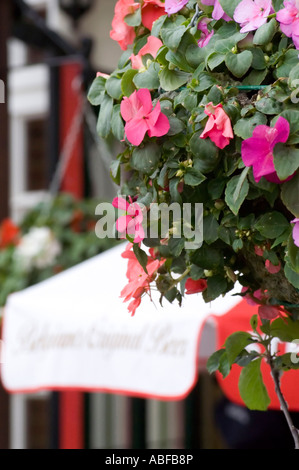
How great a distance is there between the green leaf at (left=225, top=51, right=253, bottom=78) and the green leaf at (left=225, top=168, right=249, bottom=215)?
12cm

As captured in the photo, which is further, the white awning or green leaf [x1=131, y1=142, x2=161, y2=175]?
the white awning

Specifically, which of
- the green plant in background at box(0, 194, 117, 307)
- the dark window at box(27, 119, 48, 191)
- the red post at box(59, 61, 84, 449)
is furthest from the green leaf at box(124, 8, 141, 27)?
the dark window at box(27, 119, 48, 191)

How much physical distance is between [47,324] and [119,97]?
1.53m

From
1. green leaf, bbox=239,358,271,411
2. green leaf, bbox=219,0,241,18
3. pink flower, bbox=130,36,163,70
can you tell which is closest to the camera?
green leaf, bbox=219,0,241,18

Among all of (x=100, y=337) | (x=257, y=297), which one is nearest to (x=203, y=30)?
(x=257, y=297)

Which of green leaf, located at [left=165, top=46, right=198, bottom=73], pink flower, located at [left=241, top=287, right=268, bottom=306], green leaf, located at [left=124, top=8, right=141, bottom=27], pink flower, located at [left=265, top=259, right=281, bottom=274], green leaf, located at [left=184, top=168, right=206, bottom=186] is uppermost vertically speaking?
green leaf, located at [left=124, top=8, right=141, bottom=27]

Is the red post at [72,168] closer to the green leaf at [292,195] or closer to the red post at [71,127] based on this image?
the red post at [71,127]

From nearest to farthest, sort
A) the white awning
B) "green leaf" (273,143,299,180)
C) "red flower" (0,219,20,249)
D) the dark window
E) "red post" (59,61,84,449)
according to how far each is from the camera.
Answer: "green leaf" (273,143,299,180) < the white awning < "red flower" (0,219,20,249) < "red post" (59,61,84,449) < the dark window

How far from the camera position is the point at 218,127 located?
2.69ft

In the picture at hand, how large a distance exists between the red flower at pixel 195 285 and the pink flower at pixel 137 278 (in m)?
0.05

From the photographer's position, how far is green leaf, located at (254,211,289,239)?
2.73ft

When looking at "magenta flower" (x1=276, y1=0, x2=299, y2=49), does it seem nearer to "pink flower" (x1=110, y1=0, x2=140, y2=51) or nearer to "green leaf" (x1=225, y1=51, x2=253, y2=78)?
"green leaf" (x1=225, y1=51, x2=253, y2=78)

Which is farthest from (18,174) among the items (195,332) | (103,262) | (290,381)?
(290,381)

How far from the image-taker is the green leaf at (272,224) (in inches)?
32.8
